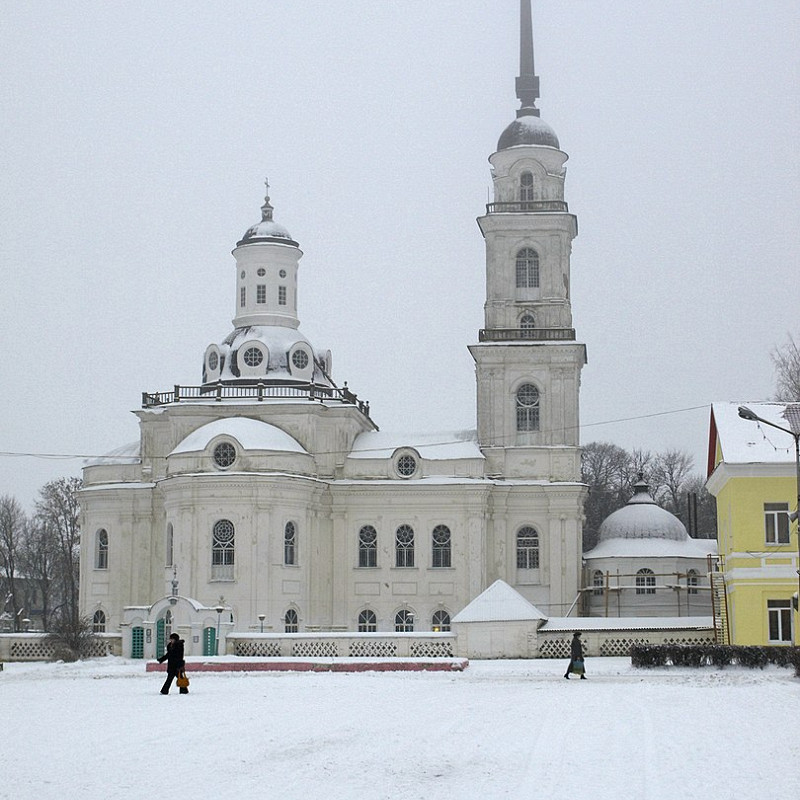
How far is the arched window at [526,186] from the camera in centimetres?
6297

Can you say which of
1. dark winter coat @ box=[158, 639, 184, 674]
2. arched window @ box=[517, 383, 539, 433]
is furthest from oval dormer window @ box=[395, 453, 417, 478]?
dark winter coat @ box=[158, 639, 184, 674]

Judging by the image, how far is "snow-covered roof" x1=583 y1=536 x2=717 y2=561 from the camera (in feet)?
211

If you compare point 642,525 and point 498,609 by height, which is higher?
point 642,525

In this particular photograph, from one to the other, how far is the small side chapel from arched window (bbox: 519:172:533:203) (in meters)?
0.13

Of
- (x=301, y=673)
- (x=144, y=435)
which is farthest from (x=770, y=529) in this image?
(x=144, y=435)

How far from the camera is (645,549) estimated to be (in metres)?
64.5

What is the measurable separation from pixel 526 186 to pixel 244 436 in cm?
1744

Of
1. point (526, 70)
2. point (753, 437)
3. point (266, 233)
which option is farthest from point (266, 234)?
point (753, 437)

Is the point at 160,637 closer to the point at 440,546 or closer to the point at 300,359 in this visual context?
the point at 440,546

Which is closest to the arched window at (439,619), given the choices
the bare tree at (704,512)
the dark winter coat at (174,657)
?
the dark winter coat at (174,657)

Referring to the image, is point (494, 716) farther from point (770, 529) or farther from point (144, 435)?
point (144, 435)

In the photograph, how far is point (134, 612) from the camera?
2088 inches

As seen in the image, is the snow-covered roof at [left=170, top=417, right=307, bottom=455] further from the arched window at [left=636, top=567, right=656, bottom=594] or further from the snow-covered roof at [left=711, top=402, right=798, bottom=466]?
the snow-covered roof at [left=711, top=402, right=798, bottom=466]

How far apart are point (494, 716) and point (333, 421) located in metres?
38.5
